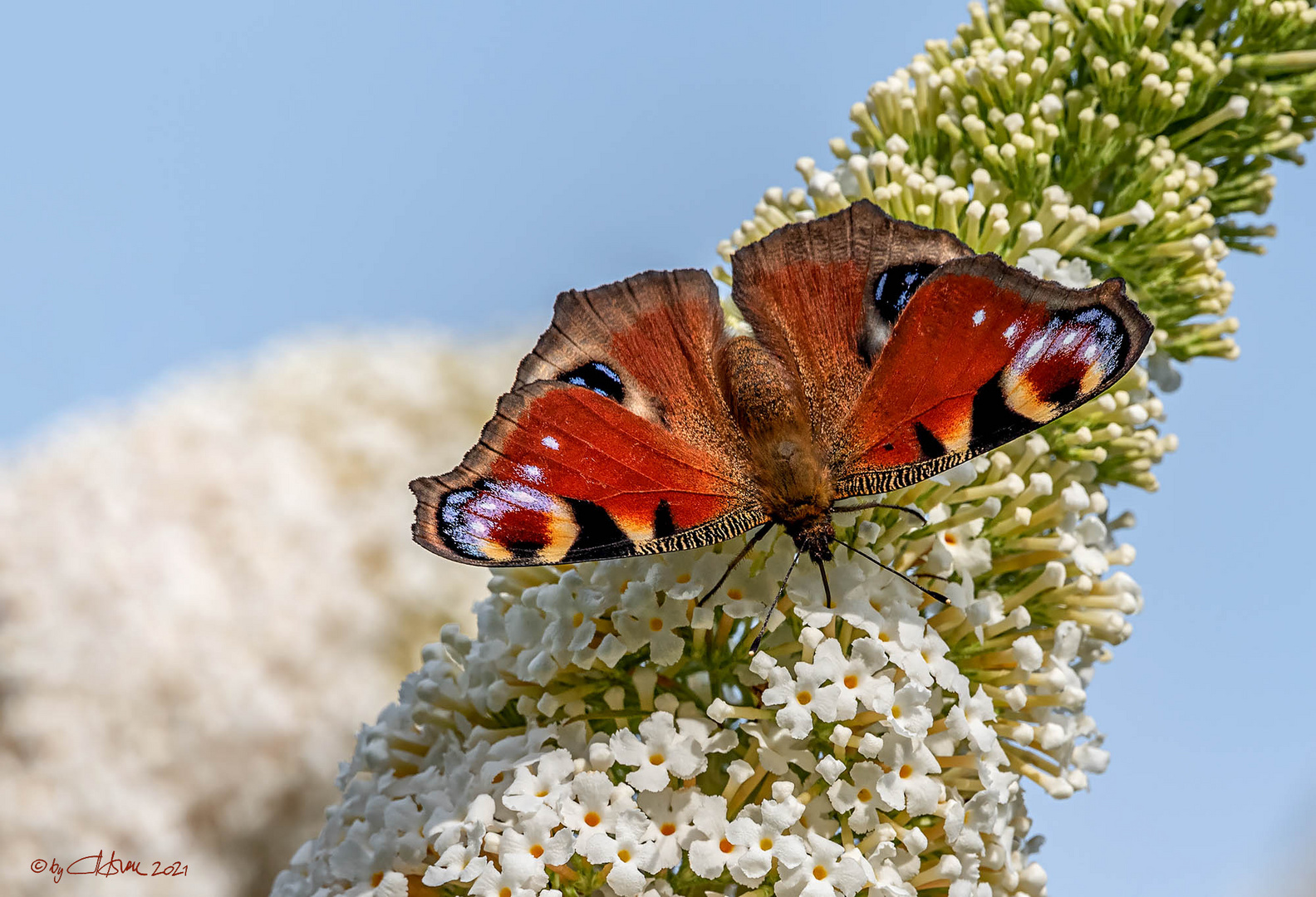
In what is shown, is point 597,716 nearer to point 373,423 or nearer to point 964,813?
point 964,813

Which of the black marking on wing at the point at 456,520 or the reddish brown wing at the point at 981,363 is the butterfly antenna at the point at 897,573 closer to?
the reddish brown wing at the point at 981,363

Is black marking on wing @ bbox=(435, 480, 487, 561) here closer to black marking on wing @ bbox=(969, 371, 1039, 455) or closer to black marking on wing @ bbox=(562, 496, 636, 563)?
black marking on wing @ bbox=(562, 496, 636, 563)

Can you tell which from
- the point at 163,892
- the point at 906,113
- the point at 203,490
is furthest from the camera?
the point at 203,490

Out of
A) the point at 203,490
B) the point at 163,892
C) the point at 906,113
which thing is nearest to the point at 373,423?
the point at 203,490

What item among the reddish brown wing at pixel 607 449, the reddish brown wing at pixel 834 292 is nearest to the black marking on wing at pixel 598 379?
the reddish brown wing at pixel 607 449

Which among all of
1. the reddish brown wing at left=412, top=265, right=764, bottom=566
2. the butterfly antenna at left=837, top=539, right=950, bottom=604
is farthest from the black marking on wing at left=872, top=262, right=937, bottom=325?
the butterfly antenna at left=837, top=539, right=950, bottom=604
